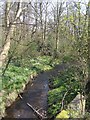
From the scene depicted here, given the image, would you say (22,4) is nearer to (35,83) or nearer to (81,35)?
(81,35)

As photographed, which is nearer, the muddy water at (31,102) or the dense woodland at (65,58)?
the dense woodland at (65,58)

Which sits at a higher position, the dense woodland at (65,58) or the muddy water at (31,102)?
the dense woodland at (65,58)

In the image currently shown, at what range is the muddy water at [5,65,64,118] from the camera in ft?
35.8

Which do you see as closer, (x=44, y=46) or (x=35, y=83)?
(x=35, y=83)

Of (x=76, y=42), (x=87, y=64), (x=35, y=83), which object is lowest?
(x=35, y=83)

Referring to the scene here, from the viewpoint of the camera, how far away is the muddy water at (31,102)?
35.8 ft

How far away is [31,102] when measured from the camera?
12.6 m

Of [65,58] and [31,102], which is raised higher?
[65,58]

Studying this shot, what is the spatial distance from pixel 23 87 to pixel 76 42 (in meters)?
7.84

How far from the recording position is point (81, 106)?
8.22m

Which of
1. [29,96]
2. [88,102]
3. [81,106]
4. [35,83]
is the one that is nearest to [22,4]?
[81,106]

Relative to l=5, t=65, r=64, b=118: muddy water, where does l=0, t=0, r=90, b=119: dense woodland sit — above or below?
above

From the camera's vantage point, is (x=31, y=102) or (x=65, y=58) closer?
(x=31, y=102)

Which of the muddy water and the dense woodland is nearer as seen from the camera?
the dense woodland
